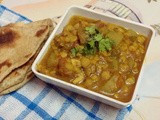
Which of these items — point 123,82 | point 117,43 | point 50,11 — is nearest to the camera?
point 123,82

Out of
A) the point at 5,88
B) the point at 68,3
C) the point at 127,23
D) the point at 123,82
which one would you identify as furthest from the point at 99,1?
the point at 5,88

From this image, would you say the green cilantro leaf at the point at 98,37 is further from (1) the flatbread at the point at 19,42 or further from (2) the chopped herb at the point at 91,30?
(1) the flatbread at the point at 19,42

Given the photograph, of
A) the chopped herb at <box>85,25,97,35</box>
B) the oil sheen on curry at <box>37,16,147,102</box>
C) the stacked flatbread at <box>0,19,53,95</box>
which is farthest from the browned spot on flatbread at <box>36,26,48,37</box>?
the chopped herb at <box>85,25,97,35</box>

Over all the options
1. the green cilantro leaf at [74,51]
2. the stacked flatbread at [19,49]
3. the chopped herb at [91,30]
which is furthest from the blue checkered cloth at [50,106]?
the chopped herb at [91,30]

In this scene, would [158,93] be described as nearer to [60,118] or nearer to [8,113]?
[60,118]

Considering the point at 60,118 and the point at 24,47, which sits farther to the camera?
the point at 24,47

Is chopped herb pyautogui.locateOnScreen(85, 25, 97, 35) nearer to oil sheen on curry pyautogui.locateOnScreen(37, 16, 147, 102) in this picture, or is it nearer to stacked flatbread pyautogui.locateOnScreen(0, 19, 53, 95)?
oil sheen on curry pyautogui.locateOnScreen(37, 16, 147, 102)
